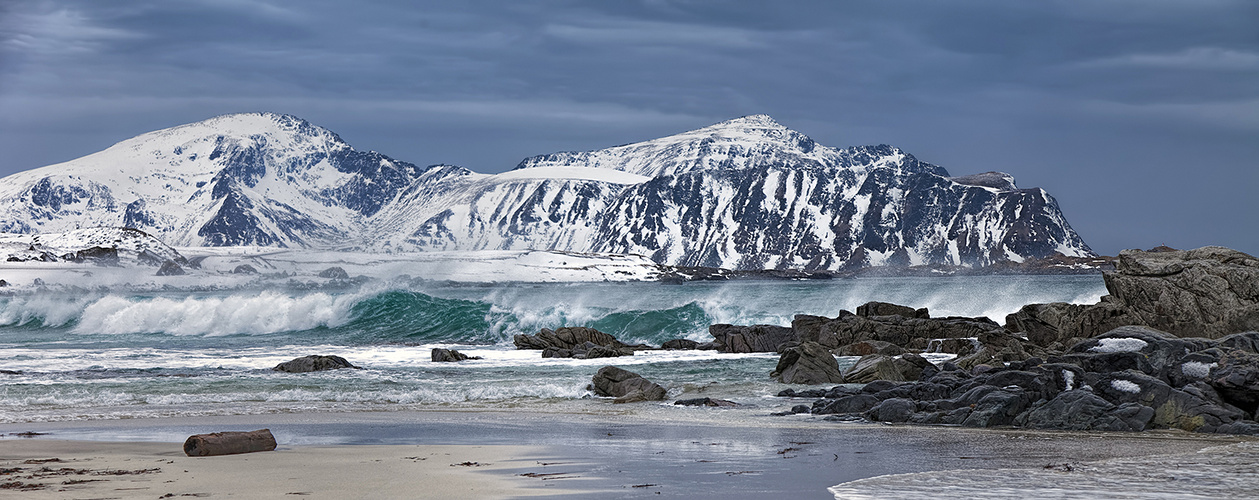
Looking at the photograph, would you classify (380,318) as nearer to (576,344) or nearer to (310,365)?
(576,344)

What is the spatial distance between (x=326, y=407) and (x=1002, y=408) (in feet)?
34.9

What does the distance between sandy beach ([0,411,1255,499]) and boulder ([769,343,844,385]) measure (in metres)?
5.69

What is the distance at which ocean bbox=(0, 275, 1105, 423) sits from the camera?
17.8 metres

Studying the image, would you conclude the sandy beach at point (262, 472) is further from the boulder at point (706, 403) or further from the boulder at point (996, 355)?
the boulder at point (996, 355)

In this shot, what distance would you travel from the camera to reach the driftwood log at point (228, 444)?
1071cm

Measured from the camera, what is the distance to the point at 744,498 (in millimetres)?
7926

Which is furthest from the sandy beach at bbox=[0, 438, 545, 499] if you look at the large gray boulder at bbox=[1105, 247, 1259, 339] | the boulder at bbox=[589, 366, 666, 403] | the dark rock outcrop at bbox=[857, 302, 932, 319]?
the dark rock outcrop at bbox=[857, 302, 932, 319]

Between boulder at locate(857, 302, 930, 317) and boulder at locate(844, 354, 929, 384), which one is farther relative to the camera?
boulder at locate(857, 302, 930, 317)

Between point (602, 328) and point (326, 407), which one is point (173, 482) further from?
point (602, 328)

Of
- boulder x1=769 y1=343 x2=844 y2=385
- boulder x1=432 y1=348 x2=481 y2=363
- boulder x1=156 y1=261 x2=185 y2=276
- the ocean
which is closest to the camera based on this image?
the ocean

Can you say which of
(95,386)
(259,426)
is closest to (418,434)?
(259,426)

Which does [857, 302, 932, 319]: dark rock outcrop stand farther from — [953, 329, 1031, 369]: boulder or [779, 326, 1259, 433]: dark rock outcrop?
[779, 326, 1259, 433]: dark rock outcrop

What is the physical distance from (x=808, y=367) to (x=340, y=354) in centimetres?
1809

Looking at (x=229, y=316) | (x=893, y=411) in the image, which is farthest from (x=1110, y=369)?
(x=229, y=316)
